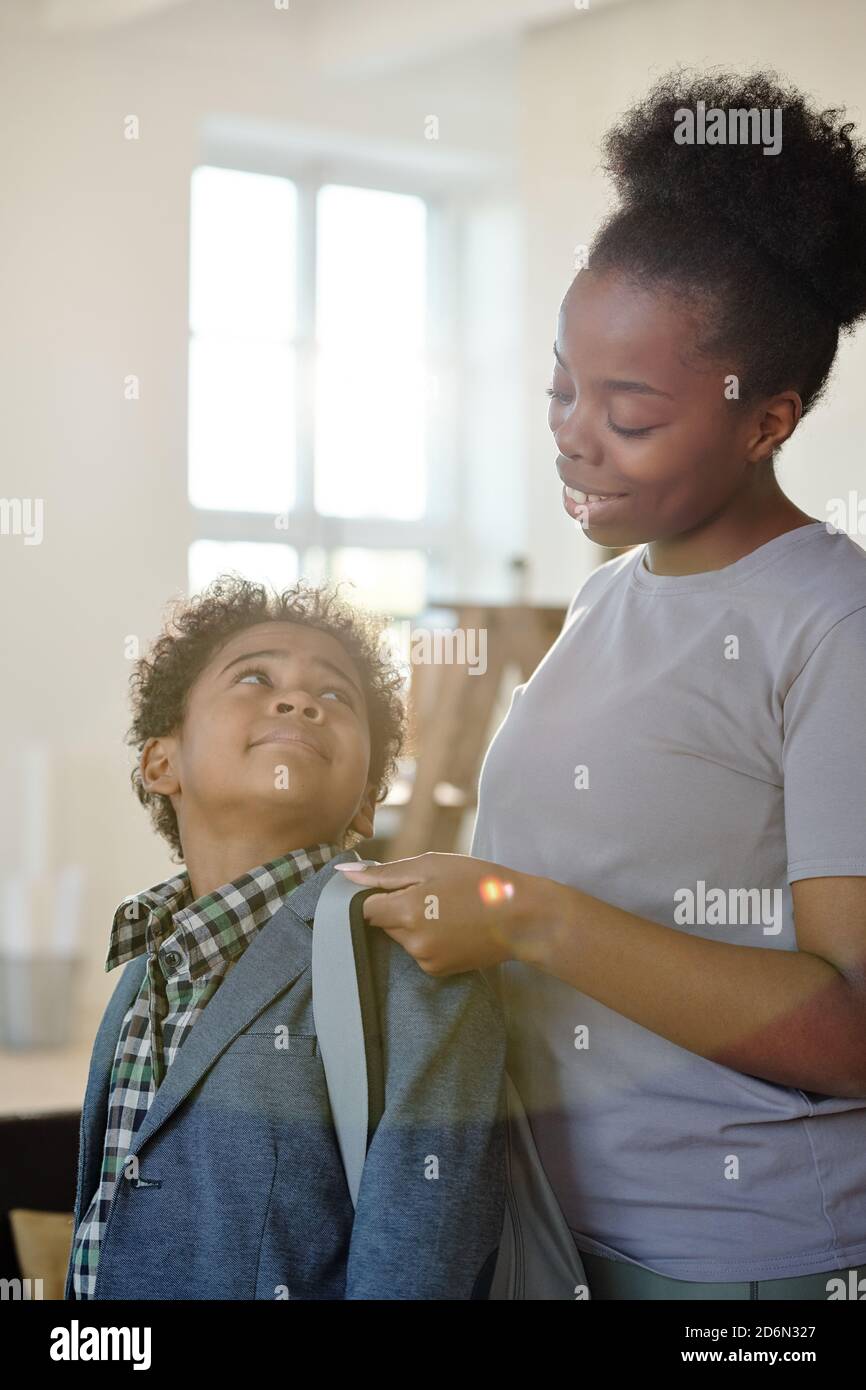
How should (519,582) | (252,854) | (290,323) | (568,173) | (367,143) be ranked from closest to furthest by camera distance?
(252,854), (568,173), (367,143), (290,323), (519,582)

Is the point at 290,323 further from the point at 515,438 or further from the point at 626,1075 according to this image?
the point at 626,1075

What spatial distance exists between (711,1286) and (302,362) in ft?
10.5

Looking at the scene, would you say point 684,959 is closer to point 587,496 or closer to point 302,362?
point 587,496

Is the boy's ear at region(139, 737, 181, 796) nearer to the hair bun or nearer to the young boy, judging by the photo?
the young boy

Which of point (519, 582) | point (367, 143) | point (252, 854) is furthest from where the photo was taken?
point (519, 582)

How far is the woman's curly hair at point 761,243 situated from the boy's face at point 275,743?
0.30m

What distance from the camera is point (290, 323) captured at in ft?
11.8

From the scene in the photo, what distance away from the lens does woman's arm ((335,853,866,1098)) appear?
2.10ft

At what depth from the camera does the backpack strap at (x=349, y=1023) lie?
684 millimetres

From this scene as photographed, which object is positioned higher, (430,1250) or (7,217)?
(7,217)

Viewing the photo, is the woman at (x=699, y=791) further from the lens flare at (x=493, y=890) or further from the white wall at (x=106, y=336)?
the white wall at (x=106, y=336)

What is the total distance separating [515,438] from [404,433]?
16.5 inches

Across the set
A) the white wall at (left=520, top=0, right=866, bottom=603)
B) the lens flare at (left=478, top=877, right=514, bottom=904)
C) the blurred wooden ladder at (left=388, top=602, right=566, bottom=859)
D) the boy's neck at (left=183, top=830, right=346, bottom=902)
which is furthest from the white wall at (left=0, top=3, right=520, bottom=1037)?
the lens flare at (left=478, top=877, right=514, bottom=904)

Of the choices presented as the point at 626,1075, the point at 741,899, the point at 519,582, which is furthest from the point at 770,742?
the point at 519,582
